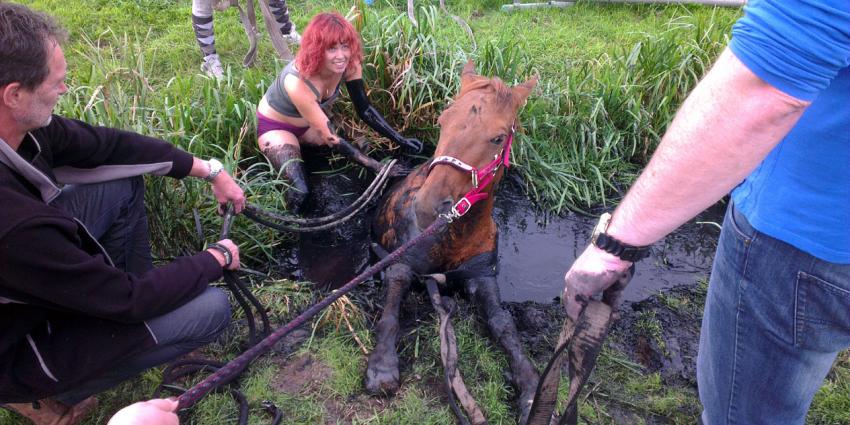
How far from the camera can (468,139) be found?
114 inches

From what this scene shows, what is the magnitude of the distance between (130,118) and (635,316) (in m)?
3.76

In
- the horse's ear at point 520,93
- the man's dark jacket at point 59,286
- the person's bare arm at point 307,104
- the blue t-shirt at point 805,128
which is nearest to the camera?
the blue t-shirt at point 805,128

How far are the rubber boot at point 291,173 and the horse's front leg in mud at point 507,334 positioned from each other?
1.60 metres

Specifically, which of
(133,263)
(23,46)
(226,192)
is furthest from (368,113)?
(23,46)

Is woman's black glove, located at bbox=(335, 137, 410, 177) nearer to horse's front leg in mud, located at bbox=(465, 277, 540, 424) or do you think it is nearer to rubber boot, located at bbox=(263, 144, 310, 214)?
rubber boot, located at bbox=(263, 144, 310, 214)

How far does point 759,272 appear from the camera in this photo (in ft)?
4.86

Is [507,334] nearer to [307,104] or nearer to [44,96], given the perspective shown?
[307,104]

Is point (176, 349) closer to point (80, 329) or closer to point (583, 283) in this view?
point (80, 329)

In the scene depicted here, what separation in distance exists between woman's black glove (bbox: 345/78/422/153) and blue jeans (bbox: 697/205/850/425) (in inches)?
134

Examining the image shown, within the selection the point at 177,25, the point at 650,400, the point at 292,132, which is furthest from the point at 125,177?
the point at 177,25

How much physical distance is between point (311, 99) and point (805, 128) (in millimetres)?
3498

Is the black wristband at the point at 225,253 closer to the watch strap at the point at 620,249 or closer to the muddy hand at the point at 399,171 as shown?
the watch strap at the point at 620,249

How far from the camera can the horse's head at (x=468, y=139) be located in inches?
110

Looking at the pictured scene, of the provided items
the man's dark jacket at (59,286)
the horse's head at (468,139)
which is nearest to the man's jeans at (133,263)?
the man's dark jacket at (59,286)
